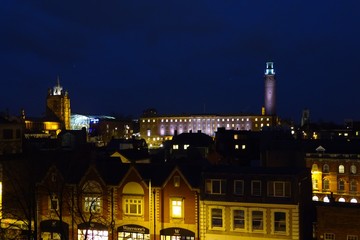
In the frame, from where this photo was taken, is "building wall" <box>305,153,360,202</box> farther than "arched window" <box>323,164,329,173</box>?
No

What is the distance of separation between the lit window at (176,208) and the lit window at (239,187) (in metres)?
5.53

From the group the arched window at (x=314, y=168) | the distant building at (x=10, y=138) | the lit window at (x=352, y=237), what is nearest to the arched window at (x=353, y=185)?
the arched window at (x=314, y=168)

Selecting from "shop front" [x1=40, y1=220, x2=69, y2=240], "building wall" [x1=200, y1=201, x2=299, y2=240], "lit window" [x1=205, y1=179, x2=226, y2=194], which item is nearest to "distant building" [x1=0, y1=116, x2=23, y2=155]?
"shop front" [x1=40, y1=220, x2=69, y2=240]

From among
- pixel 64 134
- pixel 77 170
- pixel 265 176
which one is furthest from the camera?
pixel 64 134

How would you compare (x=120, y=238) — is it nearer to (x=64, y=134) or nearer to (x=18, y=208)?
(x=18, y=208)

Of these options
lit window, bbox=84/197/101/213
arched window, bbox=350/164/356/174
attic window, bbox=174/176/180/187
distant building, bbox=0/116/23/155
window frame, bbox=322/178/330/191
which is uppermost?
distant building, bbox=0/116/23/155

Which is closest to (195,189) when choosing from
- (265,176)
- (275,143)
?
(265,176)

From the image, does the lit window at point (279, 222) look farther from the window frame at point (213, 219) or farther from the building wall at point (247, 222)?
the window frame at point (213, 219)

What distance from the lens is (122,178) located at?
4625 centimetres

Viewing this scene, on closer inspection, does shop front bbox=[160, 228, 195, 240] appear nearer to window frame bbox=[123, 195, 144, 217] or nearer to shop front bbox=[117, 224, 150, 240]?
shop front bbox=[117, 224, 150, 240]

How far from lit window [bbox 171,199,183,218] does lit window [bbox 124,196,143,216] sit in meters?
3.29

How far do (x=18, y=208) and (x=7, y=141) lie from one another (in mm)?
28149

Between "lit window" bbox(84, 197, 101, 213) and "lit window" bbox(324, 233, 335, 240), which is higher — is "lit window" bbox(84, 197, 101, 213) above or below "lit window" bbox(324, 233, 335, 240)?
above

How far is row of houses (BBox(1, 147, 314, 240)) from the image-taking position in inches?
1638
